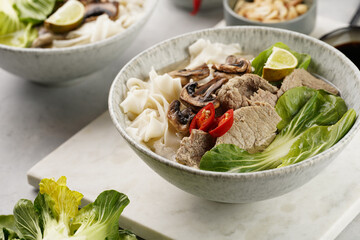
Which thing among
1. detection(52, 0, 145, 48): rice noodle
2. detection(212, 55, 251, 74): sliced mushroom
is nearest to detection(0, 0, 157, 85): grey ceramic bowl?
detection(52, 0, 145, 48): rice noodle

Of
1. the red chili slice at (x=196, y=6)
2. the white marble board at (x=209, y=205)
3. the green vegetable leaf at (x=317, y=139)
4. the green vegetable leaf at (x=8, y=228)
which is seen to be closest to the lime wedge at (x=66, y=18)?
the white marble board at (x=209, y=205)

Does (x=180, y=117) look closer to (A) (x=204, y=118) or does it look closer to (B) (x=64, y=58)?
(A) (x=204, y=118)

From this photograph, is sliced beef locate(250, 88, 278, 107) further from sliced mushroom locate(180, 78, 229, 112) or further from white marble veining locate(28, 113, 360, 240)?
white marble veining locate(28, 113, 360, 240)

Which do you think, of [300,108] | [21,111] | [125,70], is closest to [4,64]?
[21,111]

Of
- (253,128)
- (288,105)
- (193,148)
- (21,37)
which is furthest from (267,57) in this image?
(21,37)

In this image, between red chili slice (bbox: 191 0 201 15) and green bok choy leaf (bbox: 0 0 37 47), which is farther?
red chili slice (bbox: 191 0 201 15)

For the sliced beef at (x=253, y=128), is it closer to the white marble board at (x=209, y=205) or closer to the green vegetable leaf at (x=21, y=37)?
the white marble board at (x=209, y=205)
